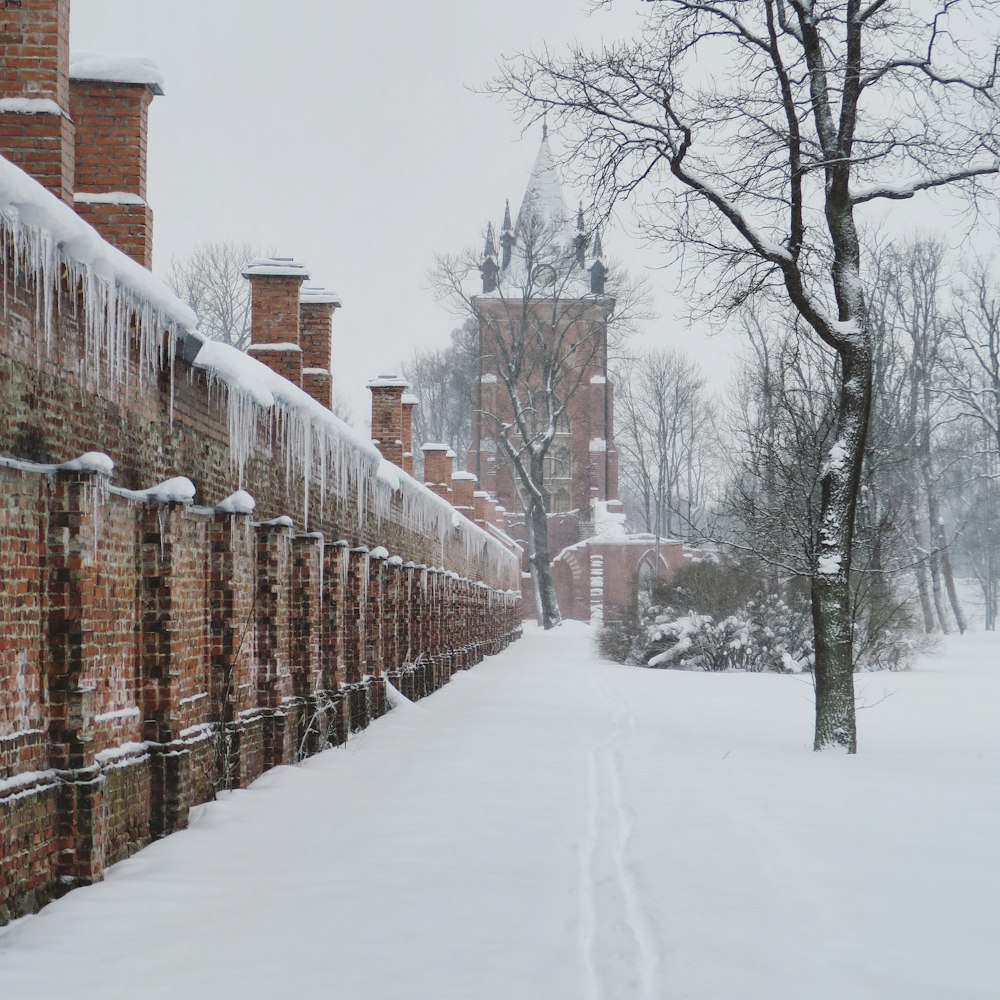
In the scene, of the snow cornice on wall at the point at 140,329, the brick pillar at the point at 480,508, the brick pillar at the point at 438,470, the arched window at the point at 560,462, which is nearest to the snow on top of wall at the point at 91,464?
the snow cornice on wall at the point at 140,329

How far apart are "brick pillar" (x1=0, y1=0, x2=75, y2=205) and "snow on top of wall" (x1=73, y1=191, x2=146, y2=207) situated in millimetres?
1415

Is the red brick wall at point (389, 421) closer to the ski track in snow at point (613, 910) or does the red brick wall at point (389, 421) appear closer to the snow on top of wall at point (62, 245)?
the ski track in snow at point (613, 910)

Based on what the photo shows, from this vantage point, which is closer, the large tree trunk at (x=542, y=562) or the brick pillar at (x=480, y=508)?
the brick pillar at (x=480, y=508)

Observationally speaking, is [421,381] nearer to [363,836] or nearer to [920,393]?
[920,393]

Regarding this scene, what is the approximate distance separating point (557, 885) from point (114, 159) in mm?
6184

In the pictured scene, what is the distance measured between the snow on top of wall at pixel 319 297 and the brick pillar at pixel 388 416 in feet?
20.9

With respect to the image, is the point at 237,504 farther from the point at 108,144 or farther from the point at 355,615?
the point at 355,615

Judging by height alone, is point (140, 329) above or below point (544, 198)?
below

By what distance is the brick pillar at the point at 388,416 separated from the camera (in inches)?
970

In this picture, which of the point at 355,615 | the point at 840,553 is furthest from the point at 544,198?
the point at 840,553

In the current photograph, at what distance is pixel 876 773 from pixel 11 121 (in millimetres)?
8354

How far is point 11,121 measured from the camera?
7.97 m

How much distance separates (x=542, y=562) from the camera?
4816cm

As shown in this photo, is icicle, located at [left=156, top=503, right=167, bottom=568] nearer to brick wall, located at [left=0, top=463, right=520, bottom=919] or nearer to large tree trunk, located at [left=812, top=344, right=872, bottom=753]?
brick wall, located at [left=0, top=463, right=520, bottom=919]
